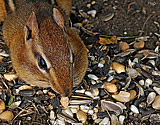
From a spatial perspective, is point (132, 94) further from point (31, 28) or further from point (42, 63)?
point (31, 28)

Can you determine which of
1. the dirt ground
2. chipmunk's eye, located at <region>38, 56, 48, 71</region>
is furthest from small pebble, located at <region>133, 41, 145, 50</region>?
chipmunk's eye, located at <region>38, 56, 48, 71</region>

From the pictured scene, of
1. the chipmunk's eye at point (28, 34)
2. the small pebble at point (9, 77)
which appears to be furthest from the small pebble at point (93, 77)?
the chipmunk's eye at point (28, 34)

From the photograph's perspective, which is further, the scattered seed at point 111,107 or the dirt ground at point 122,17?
the dirt ground at point 122,17

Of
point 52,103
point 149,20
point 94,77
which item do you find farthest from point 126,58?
point 52,103

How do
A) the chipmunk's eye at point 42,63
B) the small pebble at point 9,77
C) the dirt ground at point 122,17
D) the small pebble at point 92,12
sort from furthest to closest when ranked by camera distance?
the small pebble at point 92,12 → the dirt ground at point 122,17 → the small pebble at point 9,77 → the chipmunk's eye at point 42,63

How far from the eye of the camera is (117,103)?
292 centimetres

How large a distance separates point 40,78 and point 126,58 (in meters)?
1.15

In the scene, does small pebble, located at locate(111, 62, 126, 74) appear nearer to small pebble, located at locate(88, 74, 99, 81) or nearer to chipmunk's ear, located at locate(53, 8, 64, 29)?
small pebble, located at locate(88, 74, 99, 81)

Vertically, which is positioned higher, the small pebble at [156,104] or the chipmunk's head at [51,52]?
the chipmunk's head at [51,52]

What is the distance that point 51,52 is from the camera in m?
2.14

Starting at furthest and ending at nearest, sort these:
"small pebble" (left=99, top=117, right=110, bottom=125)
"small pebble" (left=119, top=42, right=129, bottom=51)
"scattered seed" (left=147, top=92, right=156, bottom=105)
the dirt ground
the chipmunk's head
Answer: the dirt ground < "small pebble" (left=119, top=42, right=129, bottom=51) < "scattered seed" (left=147, top=92, right=156, bottom=105) < "small pebble" (left=99, top=117, right=110, bottom=125) < the chipmunk's head

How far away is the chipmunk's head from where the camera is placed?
2.15 metres

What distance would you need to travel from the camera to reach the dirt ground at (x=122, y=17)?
3.54m

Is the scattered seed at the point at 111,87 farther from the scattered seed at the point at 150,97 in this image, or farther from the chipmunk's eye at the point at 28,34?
the chipmunk's eye at the point at 28,34
